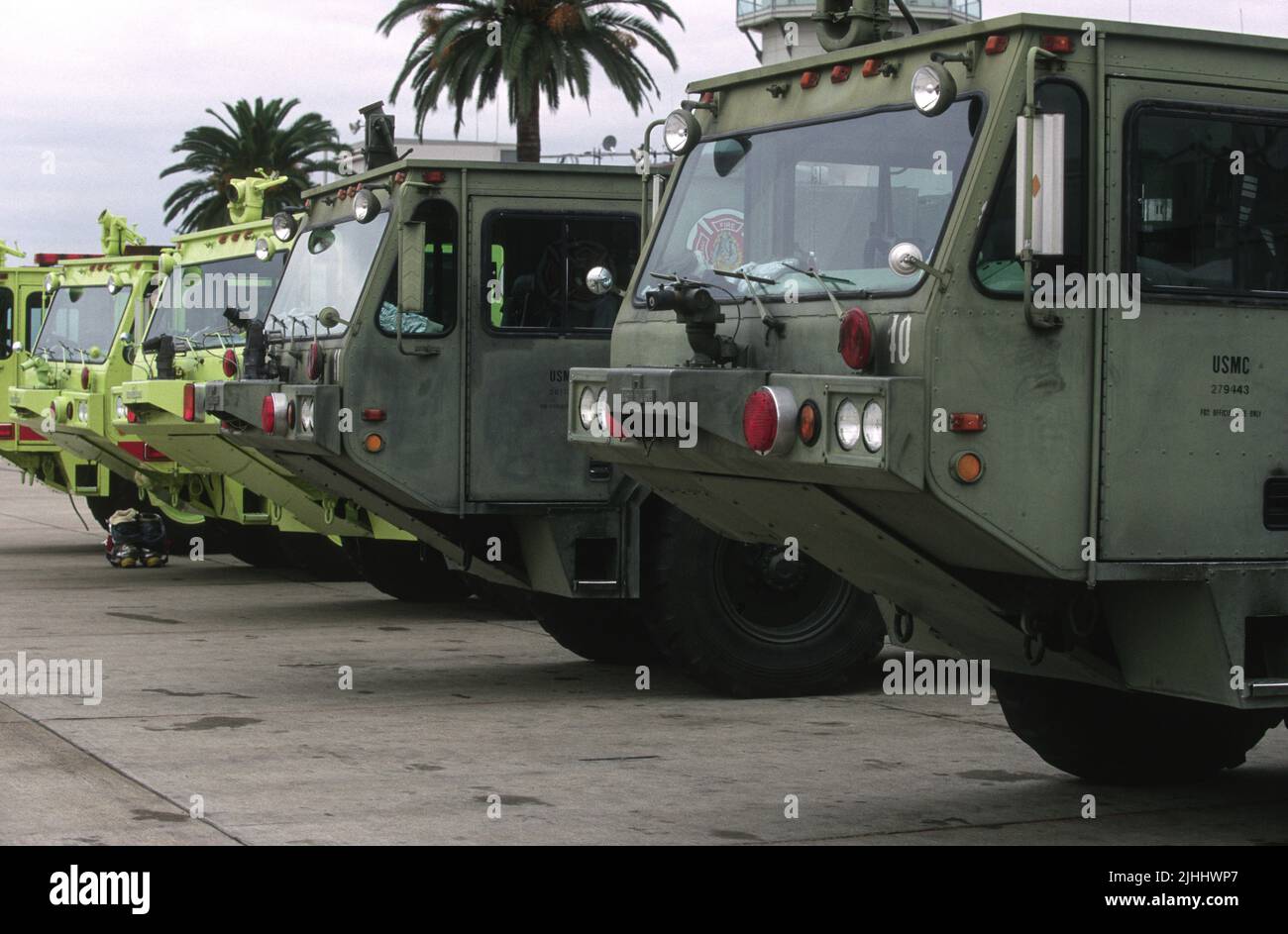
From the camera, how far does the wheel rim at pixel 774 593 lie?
1063cm

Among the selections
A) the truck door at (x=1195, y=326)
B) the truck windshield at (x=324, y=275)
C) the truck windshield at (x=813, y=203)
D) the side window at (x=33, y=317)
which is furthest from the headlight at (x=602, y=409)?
the side window at (x=33, y=317)

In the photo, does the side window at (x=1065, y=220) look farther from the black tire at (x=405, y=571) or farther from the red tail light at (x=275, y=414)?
the black tire at (x=405, y=571)

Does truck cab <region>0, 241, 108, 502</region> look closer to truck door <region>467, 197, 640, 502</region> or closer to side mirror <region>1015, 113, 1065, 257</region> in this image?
truck door <region>467, 197, 640, 502</region>

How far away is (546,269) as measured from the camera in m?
11.2

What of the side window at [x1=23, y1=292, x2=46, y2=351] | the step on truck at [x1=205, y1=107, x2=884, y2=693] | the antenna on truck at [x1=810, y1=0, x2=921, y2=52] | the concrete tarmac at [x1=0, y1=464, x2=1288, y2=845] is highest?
the antenna on truck at [x1=810, y1=0, x2=921, y2=52]

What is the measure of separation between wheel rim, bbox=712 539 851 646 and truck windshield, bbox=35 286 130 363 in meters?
9.62

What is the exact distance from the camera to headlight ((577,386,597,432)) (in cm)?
780

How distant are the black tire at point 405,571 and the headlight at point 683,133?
7.25 m

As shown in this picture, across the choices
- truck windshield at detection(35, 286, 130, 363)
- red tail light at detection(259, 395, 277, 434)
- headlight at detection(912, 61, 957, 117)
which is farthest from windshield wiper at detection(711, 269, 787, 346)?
truck windshield at detection(35, 286, 130, 363)

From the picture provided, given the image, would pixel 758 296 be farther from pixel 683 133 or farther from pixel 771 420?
pixel 683 133

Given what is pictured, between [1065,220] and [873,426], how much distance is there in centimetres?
90

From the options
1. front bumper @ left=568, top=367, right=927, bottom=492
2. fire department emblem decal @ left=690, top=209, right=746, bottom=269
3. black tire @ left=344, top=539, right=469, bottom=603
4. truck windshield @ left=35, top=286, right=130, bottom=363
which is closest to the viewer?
front bumper @ left=568, top=367, right=927, bottom=492
